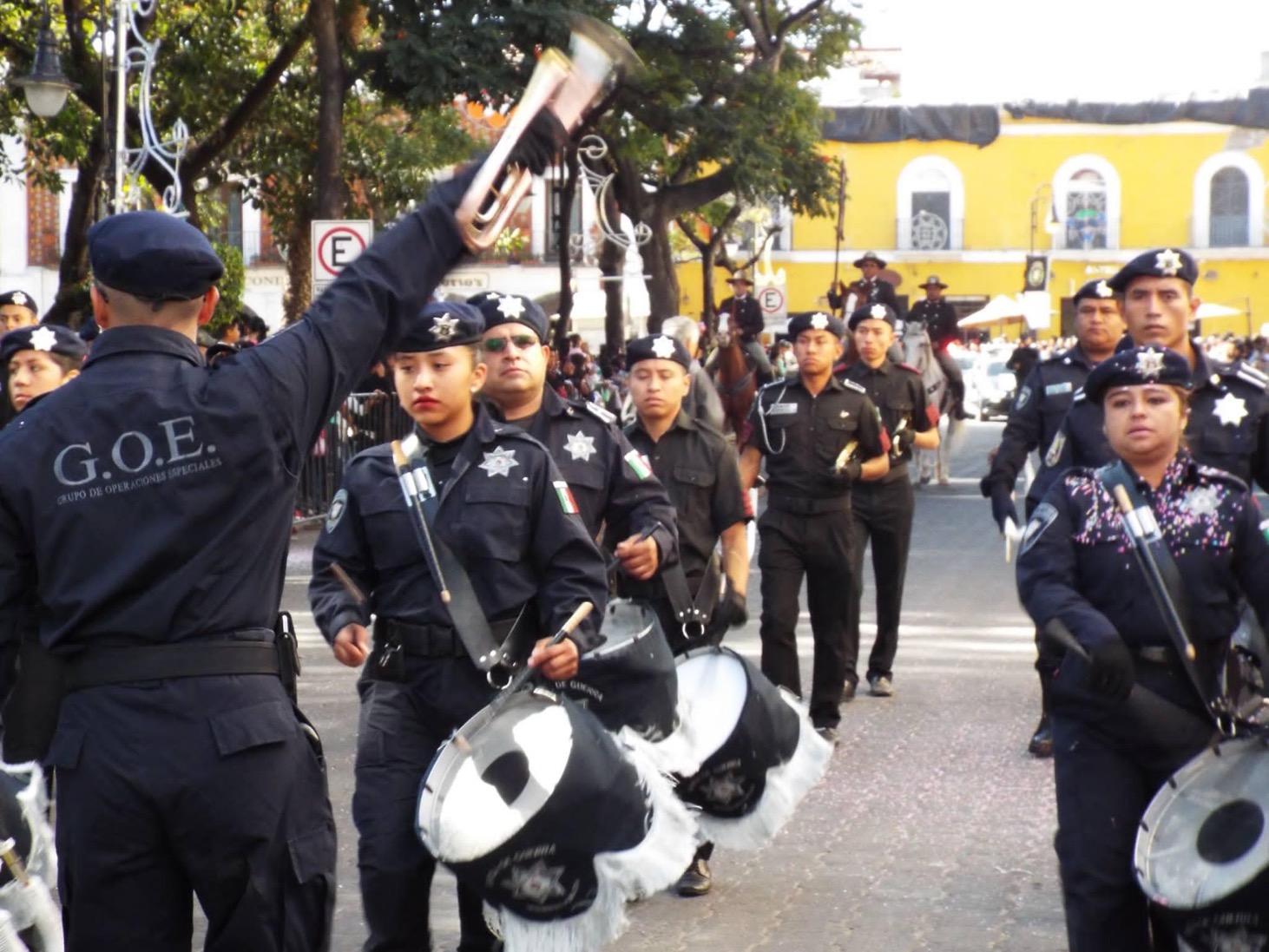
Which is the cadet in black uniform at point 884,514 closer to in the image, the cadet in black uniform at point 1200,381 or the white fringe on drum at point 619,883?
the cadet in black uniform at point 1200,381

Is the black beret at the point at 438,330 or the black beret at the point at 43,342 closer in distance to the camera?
the black beret at the point at 438,330

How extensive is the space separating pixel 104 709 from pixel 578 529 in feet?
6.12

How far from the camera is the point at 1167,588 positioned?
4988mm

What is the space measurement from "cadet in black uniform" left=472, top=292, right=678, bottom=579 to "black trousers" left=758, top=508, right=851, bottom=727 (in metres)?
2.84

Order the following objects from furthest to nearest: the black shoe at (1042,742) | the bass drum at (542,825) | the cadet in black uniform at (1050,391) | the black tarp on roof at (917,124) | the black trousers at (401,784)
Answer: the black tarp on roof at (917,124)
the black shoe at (1042,742)
the cadet in black uniform at (1050,391)
the black trousers at (401,784)
the bass drum at (542,825)

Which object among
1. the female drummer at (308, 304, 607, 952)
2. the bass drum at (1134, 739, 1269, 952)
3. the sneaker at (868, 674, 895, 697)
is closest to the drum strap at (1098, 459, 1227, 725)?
the bass drum at (1134, 739, 1269, 952)

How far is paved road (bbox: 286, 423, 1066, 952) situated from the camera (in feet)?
21.5

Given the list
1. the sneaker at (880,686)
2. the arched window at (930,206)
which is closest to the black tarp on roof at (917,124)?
the arched window at (930,206)

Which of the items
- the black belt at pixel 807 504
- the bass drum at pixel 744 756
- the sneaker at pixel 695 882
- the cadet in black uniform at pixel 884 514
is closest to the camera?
the bass drum at pixel 744 756

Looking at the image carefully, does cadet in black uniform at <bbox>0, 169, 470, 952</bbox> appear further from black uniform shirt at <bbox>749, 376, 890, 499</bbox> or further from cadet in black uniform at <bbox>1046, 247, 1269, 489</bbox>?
black uniform shirt at <bbox>749, 376, 890, 499</bbox>

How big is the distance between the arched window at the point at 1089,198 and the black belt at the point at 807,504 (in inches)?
2342

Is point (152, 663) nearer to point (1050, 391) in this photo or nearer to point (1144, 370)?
point (1144, 370)

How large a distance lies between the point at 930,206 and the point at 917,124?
2734 millimetres

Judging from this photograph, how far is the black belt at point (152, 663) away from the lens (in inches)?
153
